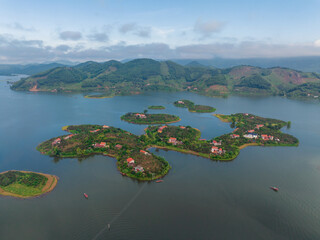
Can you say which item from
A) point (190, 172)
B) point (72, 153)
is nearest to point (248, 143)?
point (190, 172)

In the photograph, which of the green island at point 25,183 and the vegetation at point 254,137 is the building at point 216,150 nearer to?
the vegetation at point 254,137

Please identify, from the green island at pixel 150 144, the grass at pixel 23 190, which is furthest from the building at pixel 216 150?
the grass at pixel 23 190

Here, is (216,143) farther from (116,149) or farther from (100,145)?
(100,145)

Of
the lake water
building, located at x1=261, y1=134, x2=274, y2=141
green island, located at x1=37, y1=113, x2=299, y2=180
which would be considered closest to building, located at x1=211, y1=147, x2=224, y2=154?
green island, located at x1=37, y1=113, x2=299, y2=180

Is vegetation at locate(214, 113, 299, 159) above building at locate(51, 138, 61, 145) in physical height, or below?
below

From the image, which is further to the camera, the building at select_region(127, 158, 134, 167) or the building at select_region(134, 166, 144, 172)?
the building at select_region(127, 158, 134, 167)

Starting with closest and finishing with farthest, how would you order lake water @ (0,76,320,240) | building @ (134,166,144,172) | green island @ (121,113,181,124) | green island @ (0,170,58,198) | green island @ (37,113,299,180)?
1. lake water @ (0,76,320,240)
2. green island @ (0,170,58,198)
3. building @ (134,166,144,172)
4. green island @ (37,113,299,180)
5. green island @ (121,113,181,124)

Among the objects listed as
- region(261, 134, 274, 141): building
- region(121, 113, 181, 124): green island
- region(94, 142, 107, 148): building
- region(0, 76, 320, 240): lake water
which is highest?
region(94, 142, 107, 148): building

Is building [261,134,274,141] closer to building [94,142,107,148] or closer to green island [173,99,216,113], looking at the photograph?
green island [173,99,216,113]
